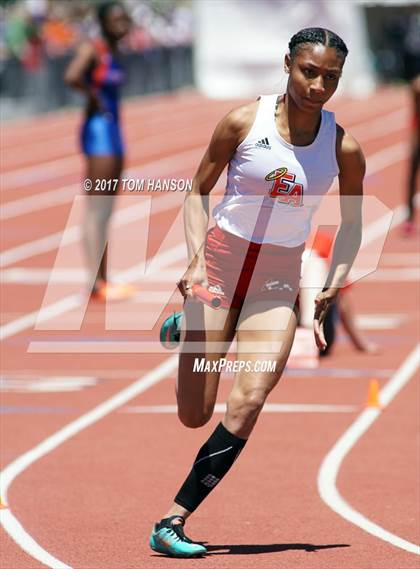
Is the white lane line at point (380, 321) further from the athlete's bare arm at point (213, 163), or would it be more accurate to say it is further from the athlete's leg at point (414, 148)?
the athlete's bare arm at point (213, 163)

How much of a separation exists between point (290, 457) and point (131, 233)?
10397 mm

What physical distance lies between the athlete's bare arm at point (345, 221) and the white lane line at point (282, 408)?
3626 mm

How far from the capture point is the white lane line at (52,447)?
7.07 m

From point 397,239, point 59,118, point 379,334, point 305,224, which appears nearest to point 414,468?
point 305,224

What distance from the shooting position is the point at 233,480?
8.66 m

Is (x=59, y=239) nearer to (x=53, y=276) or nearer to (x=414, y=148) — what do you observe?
(x=53, y=276)

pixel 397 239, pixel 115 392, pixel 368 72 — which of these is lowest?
pixel 368 72

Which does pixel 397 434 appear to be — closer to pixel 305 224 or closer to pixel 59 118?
pixel 305 224

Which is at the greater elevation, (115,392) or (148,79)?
(115,392)

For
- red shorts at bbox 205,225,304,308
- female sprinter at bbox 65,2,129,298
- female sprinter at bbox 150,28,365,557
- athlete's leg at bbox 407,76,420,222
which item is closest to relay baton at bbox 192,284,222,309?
female sprinter at bbox 150,28,365,557

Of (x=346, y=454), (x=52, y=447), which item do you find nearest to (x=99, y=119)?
(x=52, y=447)

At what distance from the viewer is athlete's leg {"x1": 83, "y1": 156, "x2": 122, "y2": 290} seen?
1413 cm

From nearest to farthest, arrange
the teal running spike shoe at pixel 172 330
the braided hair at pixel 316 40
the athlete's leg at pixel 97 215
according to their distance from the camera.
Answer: the braided hair at pixel 316 40
the teal running spike shoe at pixel 172 330
the athlete's leg at pixel 97 215

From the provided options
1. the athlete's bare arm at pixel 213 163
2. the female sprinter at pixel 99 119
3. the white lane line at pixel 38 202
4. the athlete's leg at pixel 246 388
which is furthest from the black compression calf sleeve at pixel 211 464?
the white lane line at pixel 38 202
